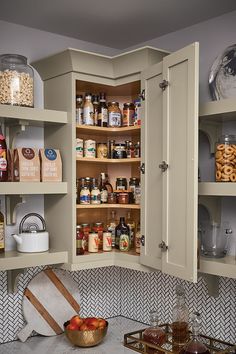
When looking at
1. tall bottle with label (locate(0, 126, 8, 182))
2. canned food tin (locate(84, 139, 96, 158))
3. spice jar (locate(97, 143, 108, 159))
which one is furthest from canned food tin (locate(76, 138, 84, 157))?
tall bottle with label (locate(0, 126, 8, 182))

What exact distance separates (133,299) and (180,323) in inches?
27.5

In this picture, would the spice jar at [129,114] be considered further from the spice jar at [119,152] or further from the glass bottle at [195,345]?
the glass bottle at [195,345]

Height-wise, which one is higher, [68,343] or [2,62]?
[2,62]

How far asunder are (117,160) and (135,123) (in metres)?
0.24

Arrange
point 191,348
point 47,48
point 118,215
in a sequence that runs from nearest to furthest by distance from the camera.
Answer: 1. point 191,348
2. point 47,48
3. point 118,215

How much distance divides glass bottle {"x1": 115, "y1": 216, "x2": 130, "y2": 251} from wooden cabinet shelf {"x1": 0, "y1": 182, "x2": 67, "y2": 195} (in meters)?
0.44

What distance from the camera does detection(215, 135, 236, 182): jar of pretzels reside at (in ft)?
6.61

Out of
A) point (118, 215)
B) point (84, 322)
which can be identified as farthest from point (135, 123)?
point (84, 322)

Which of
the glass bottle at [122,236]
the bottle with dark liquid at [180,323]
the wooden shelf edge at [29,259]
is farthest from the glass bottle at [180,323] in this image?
the wooden shelf edge at [29,259]

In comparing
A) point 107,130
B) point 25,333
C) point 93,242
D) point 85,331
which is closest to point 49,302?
point 25,333

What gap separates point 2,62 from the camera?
227 centimetres

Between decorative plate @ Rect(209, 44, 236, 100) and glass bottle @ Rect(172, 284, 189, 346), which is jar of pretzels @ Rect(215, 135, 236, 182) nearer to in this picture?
decorative plate @ Rect(209, 44, 236, 100)

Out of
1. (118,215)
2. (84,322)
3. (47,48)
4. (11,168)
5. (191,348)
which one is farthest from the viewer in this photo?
(118,215)

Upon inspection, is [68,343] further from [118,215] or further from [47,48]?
[47,48]
